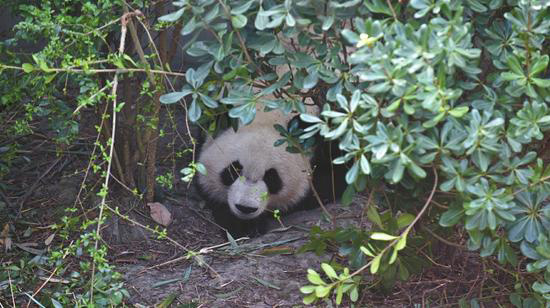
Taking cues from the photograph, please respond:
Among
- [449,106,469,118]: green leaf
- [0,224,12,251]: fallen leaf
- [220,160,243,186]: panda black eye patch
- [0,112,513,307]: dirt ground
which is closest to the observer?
[449,106,469,118]: green leaf

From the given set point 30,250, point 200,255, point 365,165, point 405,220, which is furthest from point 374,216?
point 30,250

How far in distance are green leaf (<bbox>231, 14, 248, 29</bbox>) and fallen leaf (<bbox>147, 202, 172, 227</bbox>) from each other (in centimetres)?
154

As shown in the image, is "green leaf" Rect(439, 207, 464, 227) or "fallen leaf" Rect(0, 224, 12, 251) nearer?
"green leaf" Rect(439, 207, 464, 227)

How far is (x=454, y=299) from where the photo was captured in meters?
3.04

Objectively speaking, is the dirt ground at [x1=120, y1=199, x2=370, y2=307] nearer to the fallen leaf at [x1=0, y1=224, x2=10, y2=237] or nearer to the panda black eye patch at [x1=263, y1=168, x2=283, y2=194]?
the panda black eye patch at [x1=263, y1=168, x2=283, y2=194]

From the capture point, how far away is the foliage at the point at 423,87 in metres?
2.13

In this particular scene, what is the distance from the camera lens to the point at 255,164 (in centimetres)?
368

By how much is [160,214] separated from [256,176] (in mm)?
457

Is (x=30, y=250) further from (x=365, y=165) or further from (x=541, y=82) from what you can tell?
(x=541, y=82)

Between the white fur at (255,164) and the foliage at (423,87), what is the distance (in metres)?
1.05

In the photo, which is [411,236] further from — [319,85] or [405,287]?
[319,85]

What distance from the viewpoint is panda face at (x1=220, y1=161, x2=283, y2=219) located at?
365 centimetres

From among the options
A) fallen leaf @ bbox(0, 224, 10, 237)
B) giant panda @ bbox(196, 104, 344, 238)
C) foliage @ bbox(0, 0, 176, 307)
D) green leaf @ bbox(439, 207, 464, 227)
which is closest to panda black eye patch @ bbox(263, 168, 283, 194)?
giant panda @ bbox(196, 104, 344, 238)

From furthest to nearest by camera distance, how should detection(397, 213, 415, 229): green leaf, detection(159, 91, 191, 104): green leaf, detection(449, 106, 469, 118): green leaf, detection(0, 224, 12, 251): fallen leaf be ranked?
detection(0, 224, 12, 251): fallen leaf < detection(397, 213, 415, 229): green leaf < detection(159, 91, 191, 104): green leaf < detection(449, 106, 469, 118): green leaf
